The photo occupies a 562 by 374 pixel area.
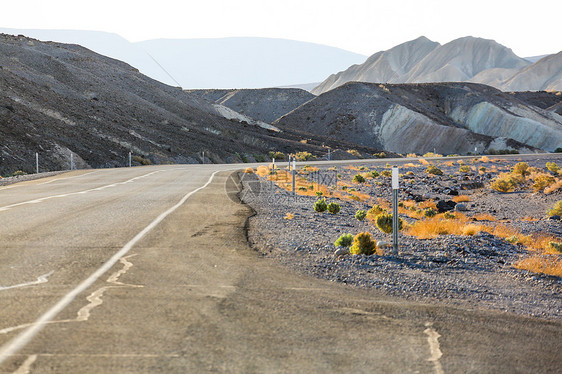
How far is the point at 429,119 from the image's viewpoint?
94.6 m

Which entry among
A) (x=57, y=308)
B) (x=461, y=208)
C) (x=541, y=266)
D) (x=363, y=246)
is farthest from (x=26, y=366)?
(x=461, y=208)

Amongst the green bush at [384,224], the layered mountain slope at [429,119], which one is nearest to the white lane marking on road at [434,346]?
the green bush at [384,224]

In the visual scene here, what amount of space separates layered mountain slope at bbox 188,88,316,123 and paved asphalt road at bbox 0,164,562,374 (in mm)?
123309

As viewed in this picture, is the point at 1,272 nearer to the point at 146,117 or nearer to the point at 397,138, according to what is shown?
the point at 146,117

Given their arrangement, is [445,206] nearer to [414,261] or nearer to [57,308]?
[414,261]

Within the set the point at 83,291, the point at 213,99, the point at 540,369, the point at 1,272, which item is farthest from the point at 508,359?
the point at 213,99

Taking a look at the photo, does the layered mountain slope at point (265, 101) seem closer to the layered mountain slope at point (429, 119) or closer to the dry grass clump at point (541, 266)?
the layered mountain slope at point (429, 119)

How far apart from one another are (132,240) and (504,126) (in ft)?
315

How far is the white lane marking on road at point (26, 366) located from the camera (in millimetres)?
4066

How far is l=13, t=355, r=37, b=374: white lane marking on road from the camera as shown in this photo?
407cm

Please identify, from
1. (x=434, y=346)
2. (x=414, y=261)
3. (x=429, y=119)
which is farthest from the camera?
(x=429, y=119)

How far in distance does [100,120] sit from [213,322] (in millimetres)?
53738

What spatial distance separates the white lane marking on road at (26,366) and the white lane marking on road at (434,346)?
307 cm

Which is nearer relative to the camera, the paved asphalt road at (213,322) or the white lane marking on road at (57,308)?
the paved asphalt road at (213,322)
